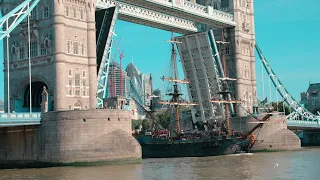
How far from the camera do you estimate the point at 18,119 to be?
44.6m

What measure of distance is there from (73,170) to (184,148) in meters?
23.7

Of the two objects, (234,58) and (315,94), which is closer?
(234,58)

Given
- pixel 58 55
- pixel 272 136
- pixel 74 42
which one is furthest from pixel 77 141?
pixel 272 136

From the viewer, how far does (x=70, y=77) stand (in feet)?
167

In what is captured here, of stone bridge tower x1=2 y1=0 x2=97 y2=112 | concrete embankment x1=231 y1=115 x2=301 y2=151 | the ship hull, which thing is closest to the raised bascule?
stone bridge tower x1=2 y1=0 x2=97 y2=112

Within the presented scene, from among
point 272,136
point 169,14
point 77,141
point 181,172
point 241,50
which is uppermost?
point 169,14

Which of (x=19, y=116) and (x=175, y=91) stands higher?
(x=175, y=91)

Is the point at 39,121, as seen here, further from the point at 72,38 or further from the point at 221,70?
the point at 221,70

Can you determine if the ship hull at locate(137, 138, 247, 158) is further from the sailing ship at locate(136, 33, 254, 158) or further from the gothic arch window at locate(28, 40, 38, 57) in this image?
the gothic arch window at locate(28, 40, 38, 57)

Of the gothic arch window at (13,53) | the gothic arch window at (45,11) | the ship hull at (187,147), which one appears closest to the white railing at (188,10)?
the gothic arch window at (45,11)

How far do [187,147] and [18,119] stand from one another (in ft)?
79.6

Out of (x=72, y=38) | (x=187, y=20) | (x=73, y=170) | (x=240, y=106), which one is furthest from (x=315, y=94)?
(x=73, y=170)

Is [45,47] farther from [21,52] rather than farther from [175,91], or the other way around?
[175,91]

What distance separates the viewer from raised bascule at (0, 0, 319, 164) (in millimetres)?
46531
